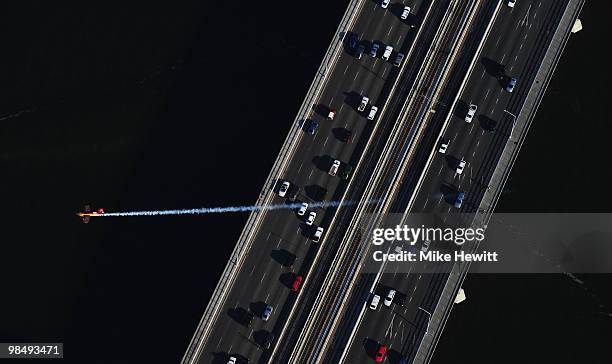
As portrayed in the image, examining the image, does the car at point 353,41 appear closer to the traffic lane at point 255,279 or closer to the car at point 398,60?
the car at point 398,60

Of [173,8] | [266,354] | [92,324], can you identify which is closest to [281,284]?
[266,354]

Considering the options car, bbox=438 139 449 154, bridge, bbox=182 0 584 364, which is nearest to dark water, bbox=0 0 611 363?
bridge, bbox=182 0 584 364

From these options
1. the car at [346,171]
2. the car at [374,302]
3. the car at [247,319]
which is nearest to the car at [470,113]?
the car at [346,171]

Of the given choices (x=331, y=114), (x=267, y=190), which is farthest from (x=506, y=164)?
(x=267, y=190)

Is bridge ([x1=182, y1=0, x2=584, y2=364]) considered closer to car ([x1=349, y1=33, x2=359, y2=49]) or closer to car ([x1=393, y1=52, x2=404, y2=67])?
car ([x1=349, y1=33, x2=359, y2=49])

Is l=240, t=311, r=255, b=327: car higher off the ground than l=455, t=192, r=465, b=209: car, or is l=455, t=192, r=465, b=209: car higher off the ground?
l=455, t=192, r=465, b=209: car

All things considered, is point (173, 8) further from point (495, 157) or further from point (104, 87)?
point (495, 157)
